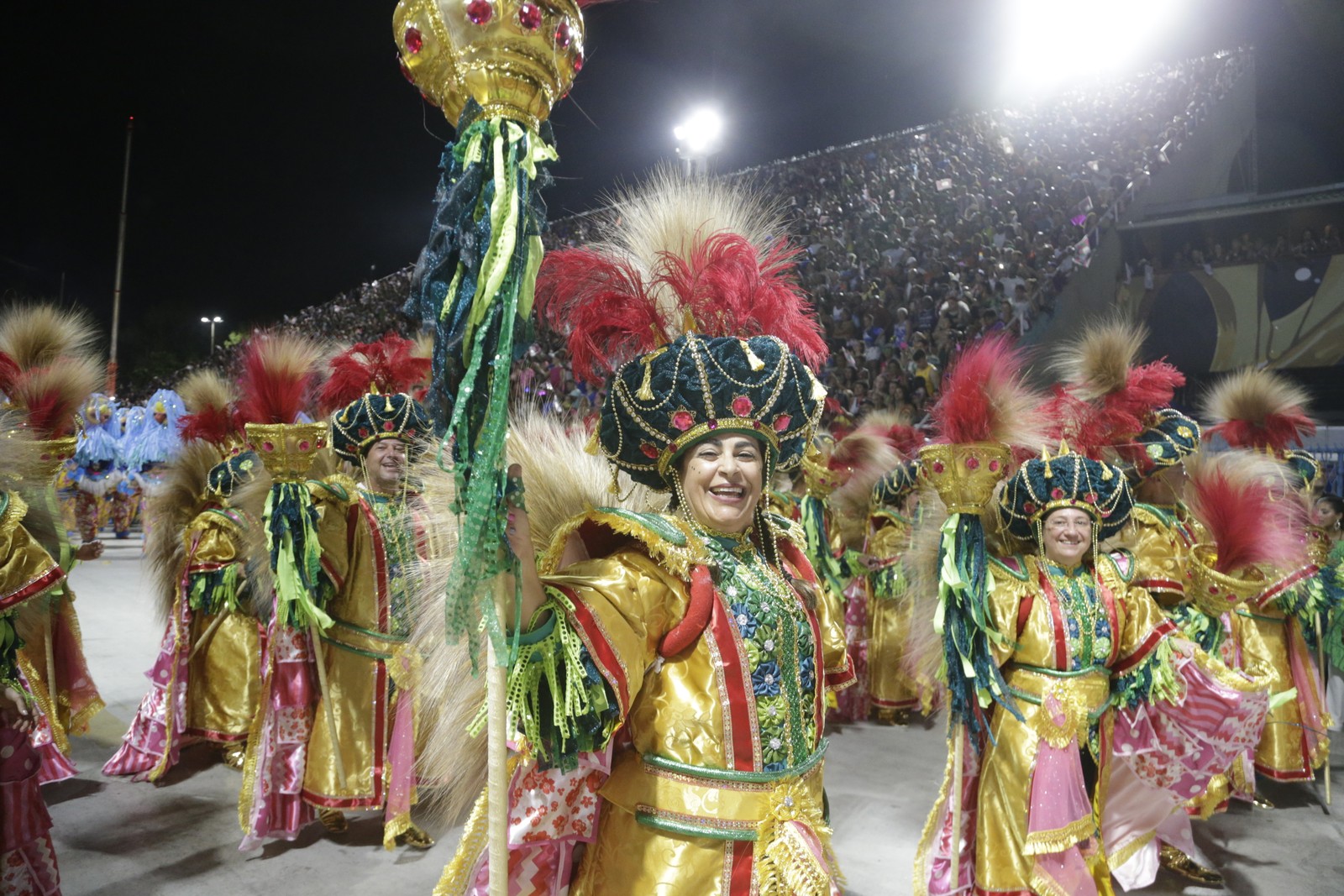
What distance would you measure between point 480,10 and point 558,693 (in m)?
1.13

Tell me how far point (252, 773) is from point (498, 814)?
132 inches

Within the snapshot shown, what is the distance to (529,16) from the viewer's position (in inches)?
53.2

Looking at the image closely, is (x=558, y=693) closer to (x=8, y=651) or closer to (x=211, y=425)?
(x=8, y=651)

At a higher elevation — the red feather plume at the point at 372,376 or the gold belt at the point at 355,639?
the red feather plume at the point at 372,376

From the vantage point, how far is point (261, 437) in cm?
402

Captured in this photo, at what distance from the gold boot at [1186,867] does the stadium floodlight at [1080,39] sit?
1205 centimetres

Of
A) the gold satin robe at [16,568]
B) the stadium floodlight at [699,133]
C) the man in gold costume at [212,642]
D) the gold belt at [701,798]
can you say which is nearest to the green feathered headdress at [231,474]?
the man in gold costume at [212,642]

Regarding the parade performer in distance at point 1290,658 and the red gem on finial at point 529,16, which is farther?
the parade performer in distance at point 1290,658

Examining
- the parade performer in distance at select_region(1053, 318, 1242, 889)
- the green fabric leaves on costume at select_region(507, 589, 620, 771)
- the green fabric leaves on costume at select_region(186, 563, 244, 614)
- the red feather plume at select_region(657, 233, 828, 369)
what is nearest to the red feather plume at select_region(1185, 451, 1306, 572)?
the parade performer in distance at select_region(1053, 318, 1242, 889)

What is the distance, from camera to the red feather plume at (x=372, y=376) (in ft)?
15.4

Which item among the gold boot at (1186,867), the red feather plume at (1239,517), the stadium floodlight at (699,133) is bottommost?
the gold boot at (1186,867)

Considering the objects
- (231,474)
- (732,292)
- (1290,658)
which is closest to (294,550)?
(231,474)

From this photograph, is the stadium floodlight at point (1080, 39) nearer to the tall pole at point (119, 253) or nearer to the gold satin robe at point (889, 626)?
the gold satin robe at point (889, 626)

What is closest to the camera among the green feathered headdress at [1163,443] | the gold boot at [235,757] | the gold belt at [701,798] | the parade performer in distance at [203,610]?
the gold belt at [701,798]
